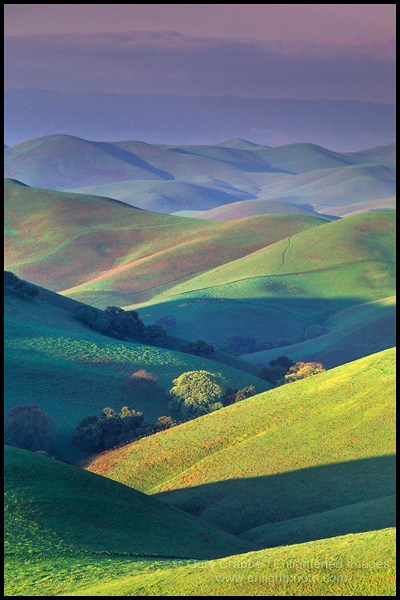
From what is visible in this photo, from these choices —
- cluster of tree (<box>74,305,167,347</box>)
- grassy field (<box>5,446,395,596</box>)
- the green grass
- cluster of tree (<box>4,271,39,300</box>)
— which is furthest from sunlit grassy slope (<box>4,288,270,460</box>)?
the green grass

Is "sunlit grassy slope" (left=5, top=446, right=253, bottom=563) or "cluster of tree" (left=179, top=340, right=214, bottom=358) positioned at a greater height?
"cluster of tree" (left=179, top=340, right=214, bottom=358)

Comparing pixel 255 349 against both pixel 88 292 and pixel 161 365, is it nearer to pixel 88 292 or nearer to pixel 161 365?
pixel 161 365

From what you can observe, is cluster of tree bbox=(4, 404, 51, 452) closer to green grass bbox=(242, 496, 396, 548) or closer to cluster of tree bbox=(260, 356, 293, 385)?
green grass bbox=(242, 496, 396, 548)

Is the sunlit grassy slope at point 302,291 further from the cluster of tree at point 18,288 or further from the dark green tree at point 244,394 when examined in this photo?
the cluster of tree at point 18,288

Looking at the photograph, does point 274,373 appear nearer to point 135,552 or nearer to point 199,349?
point 199,349

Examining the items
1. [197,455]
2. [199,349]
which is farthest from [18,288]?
[197,455]

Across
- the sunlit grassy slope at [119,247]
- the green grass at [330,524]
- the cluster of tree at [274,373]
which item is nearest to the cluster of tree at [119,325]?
the cluster of tree at [274,373]
